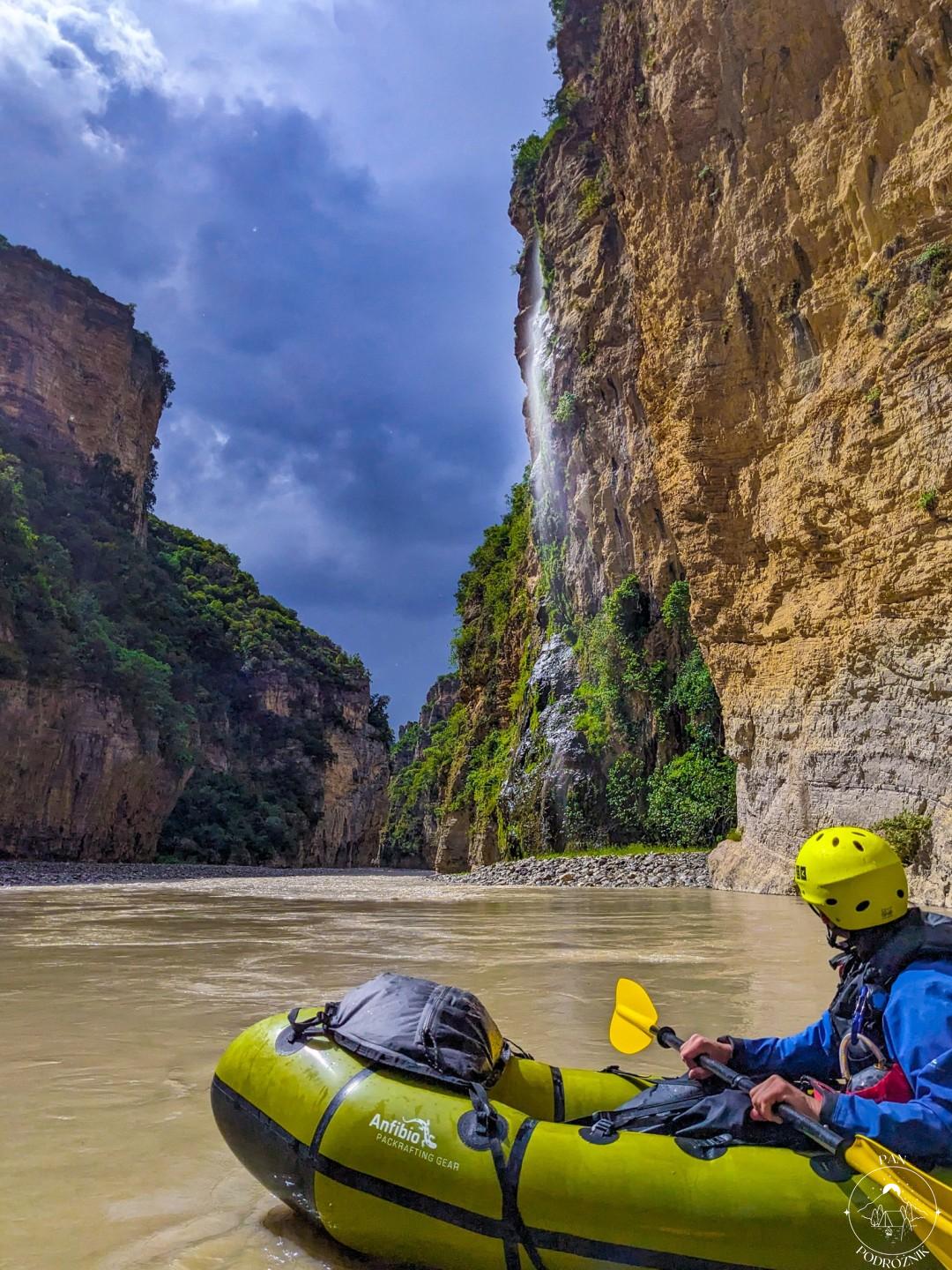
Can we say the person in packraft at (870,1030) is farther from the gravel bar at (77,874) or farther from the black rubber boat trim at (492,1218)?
the gravel bar at (77,874)

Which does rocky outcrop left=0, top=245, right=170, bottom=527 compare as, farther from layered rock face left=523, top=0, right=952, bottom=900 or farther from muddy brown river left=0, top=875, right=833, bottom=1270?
muddy brown river left=0, top=875, right=833, bottom=1270

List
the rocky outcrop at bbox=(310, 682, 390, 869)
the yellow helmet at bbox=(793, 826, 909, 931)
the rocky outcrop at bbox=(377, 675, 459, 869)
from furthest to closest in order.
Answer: the rocky outcrop at bbox=(377, 675, 459, 869) < the rocky outcrop at bbox=(310, 682, 390, 869) < the yellow helmet at bbox=(793, 826, 909, 931)

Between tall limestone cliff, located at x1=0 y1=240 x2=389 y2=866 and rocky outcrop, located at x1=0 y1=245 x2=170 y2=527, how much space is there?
0.30ft

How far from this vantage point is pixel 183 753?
34.2 meters

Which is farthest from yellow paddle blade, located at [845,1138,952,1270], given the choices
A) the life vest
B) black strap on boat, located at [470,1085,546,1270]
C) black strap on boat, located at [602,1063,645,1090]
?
black strap on boat, located at [602,1063,645,1090]

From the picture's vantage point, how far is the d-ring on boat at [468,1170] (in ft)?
5.33

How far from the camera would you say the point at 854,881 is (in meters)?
2.04

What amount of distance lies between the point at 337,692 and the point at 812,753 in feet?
152

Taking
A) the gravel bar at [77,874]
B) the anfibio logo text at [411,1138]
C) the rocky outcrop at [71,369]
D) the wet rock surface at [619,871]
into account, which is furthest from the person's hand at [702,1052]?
the rocky outcrop at [71,369]

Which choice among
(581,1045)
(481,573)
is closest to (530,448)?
(481,573)

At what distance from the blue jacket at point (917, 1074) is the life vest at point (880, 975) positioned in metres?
0.03

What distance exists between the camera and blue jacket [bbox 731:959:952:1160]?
163cm

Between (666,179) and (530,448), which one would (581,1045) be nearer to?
(666,179)

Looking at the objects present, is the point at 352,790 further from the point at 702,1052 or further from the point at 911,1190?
the point at 911,1190
